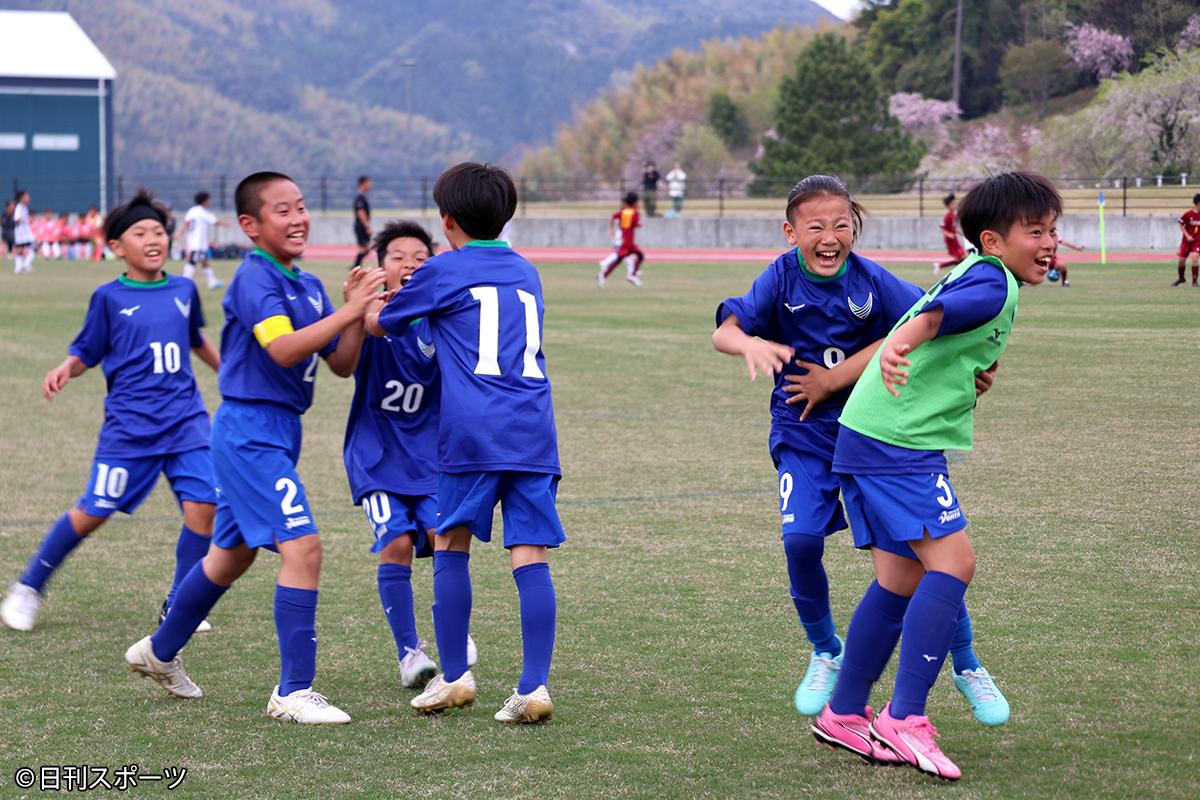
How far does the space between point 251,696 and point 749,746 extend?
1.68 meters

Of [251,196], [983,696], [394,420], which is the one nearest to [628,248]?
[394,420]

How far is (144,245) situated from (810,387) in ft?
9.19

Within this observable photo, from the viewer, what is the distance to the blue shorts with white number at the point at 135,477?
4910 millimetres

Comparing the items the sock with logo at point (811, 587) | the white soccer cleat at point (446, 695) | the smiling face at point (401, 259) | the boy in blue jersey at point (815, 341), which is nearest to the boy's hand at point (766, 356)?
the boy in blue jersey at point (815, 341)

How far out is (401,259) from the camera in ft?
14.7

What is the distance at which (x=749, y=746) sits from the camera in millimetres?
3562

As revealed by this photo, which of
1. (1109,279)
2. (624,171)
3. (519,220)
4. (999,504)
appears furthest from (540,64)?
(999,504)

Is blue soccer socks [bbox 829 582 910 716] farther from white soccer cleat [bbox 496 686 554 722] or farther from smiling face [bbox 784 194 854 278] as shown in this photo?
smiling face [bbox 784 194 854 278]

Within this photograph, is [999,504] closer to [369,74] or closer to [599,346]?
[599,346]

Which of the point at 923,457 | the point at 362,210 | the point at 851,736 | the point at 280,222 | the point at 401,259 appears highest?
the point at 362,210

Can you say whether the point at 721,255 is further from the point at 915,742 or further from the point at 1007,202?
the point at 915,742

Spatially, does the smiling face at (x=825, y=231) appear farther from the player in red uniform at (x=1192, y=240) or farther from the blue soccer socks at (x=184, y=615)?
the player in red uniform at (x=1192, y=240)

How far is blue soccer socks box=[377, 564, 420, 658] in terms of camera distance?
4.28 metres

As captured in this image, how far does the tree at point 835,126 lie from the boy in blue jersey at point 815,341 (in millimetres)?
43714
